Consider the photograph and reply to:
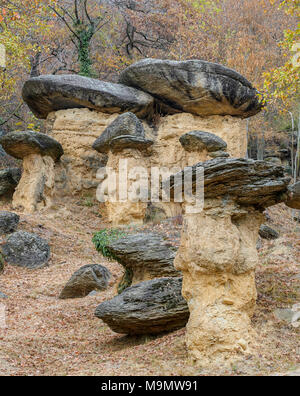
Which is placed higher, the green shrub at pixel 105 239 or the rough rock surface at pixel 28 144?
the rough rock surface at pixel 28 144

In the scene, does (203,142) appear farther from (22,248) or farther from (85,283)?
(85,283)

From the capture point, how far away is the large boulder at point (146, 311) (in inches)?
236

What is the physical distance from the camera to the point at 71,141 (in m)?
15.8

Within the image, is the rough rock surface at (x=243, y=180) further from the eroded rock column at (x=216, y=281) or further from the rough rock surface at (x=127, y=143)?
the rough rock surface at (x=127, y=143)

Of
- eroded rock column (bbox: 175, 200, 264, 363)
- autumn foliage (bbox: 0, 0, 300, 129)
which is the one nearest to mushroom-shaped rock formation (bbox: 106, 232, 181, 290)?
eroded rock column (bbox: 175, 200, 264, 363)

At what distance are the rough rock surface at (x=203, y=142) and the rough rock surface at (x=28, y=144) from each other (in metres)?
4.54

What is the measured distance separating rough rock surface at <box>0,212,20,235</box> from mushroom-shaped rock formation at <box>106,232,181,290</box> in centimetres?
495

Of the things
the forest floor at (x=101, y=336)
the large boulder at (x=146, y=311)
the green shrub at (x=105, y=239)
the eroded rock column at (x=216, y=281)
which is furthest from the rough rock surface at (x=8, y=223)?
the eroded rock column at (x=216, y=281)

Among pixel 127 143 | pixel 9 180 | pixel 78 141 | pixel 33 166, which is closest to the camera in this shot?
pixel 127 143

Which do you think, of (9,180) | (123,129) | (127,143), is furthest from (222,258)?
(9,180)

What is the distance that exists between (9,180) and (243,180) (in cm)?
1164

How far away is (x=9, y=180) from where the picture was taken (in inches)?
596

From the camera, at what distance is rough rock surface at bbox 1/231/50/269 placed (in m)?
10.9
